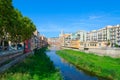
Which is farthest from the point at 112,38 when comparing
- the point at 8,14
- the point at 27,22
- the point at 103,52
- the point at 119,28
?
the point at 8,14

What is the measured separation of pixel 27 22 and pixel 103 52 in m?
32.2

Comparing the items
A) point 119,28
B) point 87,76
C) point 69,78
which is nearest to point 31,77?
point 69,78

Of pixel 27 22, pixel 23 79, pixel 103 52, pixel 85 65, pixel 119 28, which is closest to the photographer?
pixel 23 79

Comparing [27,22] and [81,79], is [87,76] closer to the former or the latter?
[81,79]

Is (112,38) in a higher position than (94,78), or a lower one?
higher

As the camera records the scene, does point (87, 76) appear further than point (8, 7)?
Yes

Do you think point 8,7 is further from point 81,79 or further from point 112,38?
point 112,38

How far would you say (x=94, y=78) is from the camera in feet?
146

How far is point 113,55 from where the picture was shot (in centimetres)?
8156

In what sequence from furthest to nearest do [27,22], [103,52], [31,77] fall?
[103,52] < [27,22] < [31,77]

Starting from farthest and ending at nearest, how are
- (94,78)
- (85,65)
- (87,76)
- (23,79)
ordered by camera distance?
(85,65) → (87,76) → (94,78) → (23,79)

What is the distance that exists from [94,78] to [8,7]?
19147mm

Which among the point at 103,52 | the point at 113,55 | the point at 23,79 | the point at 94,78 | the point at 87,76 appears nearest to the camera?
the point at 23,79

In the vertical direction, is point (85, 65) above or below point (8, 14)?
below
